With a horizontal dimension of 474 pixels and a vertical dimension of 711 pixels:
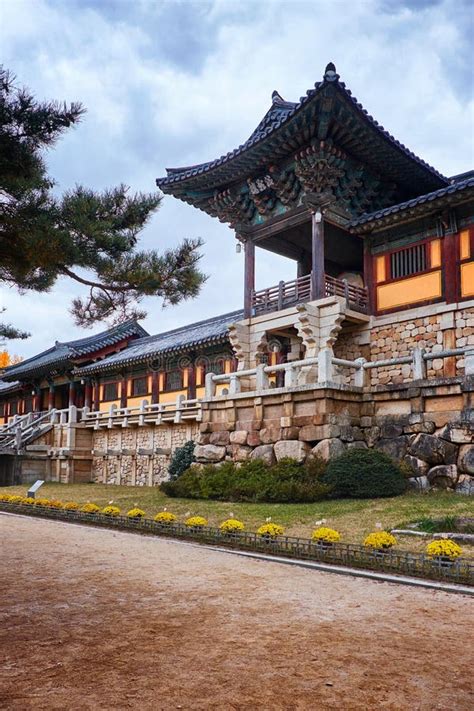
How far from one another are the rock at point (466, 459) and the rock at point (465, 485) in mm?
141

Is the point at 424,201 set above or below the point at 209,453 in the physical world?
above

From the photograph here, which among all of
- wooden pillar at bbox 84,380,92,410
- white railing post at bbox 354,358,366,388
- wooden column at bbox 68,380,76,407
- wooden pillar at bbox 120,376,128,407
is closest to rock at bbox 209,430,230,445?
white railing post at bbox 354,358,366,388

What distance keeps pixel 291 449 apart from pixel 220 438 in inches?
126

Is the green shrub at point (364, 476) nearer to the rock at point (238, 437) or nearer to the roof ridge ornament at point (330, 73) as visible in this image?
the rock at point (238, 437)

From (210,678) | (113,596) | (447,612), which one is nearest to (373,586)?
(447,612)

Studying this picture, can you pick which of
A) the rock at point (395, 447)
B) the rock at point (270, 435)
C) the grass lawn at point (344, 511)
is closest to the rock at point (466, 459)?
the grass lawn at point (344, 511)

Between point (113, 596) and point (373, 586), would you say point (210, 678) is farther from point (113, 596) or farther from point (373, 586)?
point (373, 586)

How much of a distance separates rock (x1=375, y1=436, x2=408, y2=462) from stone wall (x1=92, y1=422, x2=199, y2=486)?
1005 centimetres

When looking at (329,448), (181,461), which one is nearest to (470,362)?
(329,448)

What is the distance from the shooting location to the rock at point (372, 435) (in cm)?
1662

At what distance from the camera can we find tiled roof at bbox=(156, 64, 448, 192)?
17.0m

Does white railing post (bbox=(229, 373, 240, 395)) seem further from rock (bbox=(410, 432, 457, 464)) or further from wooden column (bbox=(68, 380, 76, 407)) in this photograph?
wooden column (bbox=(68, 380, 76, 407))

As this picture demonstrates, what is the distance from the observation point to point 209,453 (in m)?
19.3

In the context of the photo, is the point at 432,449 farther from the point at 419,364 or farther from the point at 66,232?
the point at 66,232
